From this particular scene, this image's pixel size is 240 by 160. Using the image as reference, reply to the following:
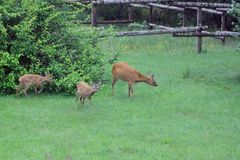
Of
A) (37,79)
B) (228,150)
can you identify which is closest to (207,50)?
(37,79)

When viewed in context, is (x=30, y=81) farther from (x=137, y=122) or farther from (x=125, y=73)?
(x=137, y=122)

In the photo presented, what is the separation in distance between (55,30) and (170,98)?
314cm

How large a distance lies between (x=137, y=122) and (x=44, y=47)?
351 cm

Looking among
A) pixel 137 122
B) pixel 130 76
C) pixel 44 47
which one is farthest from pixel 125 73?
pixel 137 122

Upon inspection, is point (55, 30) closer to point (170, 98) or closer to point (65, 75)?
point (65, 75)

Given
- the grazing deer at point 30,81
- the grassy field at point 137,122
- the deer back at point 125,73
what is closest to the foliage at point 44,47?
the grazing deer at point 30,81

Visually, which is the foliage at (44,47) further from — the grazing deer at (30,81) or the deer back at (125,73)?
the deer back at (125,73)

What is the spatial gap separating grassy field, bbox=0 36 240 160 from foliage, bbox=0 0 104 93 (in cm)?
49

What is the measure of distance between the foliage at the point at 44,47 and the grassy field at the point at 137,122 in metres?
0.49

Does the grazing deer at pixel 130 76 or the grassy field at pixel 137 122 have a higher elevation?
the grazing deer at pixel 130 76

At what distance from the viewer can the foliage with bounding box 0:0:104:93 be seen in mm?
12305

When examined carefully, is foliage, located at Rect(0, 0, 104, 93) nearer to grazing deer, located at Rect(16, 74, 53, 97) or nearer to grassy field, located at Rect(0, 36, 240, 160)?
grazing deer, located at Rect(16, 74, 53, 97)

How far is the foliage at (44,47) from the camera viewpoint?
12.3 m

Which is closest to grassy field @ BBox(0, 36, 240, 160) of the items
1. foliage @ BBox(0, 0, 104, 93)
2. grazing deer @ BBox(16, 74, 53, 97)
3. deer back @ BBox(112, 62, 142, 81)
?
grazing deer @ BBox(16, 74, 53, 97)
